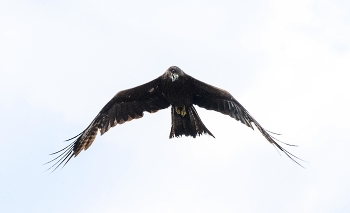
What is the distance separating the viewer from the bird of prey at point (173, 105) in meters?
16.0

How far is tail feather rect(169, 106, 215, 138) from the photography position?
16000 mm

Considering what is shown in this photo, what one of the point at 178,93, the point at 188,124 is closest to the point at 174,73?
the point at 178,93

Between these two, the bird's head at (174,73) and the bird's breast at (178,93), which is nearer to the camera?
the bird's head at (174,73)

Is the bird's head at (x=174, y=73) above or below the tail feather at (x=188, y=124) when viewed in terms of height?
above

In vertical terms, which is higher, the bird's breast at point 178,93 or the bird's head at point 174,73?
the bird's head at point 174,73

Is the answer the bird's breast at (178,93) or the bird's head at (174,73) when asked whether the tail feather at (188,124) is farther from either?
the bird's head at (174,73)

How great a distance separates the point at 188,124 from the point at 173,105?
660 mm

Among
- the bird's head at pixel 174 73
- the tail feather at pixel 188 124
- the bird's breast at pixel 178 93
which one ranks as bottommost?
the tail feather at pixel 188 124

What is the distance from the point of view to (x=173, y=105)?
1644cm

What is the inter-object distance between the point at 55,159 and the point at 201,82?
3988mm

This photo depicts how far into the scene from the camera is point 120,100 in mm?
16688

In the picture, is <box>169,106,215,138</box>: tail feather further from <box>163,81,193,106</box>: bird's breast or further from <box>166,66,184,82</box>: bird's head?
<box>166,66,184,82</box>: bird's head

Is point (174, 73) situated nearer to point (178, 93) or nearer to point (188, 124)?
point (178, 93)

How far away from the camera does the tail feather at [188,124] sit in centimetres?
1600
